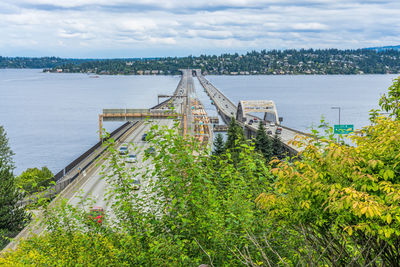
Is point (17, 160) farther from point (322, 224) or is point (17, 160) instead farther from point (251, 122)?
point (322, 224)

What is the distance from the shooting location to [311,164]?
6039 mm

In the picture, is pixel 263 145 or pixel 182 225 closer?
pixel 182 225

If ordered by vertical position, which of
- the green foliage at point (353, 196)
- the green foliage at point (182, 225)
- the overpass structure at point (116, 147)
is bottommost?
the overpass structure at point (116, 147)

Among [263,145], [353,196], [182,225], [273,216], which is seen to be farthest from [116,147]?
[353,196]

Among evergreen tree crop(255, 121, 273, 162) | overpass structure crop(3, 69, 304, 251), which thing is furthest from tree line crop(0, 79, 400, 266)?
evergreen tree crop(255, 121, 273, 162)

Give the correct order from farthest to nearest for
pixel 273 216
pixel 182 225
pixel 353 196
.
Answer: pixel 182 225, pixel 273 216, pixel 353 196

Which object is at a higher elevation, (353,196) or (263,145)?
(353,196)

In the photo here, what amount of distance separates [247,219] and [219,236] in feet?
1.88

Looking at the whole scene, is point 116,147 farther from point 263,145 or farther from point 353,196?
point 353,196

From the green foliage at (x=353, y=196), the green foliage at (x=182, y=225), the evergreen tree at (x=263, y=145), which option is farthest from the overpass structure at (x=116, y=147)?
the evergreen tree at (x=263, y=145)

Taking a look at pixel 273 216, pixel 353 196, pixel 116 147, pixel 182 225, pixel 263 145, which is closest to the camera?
pixel 353 196

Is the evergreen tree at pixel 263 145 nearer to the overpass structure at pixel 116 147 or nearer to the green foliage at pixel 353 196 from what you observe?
the overpass structure at pixel 116 147

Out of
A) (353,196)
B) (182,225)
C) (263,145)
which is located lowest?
(263,145)

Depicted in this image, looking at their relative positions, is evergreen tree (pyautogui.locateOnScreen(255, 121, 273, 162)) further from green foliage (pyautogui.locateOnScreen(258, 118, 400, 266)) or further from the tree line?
green foliage (pyautogui.locateOnScreen(258, 118, 400, 266))
